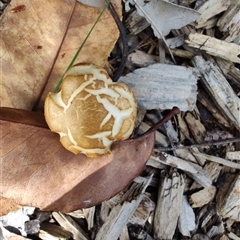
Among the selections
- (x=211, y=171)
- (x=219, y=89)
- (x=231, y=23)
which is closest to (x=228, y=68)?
(x=219, y=89)

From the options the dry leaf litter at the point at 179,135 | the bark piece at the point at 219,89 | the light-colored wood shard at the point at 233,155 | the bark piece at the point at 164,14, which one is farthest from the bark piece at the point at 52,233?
the bark piece at the point at 164,14

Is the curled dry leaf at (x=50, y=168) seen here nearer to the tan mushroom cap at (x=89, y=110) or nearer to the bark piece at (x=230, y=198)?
the tan mushroom cap at (x=89, y=110)

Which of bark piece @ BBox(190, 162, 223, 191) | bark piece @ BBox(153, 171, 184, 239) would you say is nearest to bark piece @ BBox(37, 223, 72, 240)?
bark piece @ BBox(153, 171, 184, 239)

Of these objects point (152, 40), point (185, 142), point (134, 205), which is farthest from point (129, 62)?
point (134, 205)

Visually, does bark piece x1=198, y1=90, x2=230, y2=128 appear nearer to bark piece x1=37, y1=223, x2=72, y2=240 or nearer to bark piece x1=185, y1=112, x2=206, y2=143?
bark piece x1=185, y1=112, x2=206, y2=143

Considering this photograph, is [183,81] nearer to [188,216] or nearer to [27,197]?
[188,216]

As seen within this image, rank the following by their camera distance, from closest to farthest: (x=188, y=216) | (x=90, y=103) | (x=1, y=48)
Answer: (x=90, y=103) → (x=1, y=48) → (x=188, y=216)
